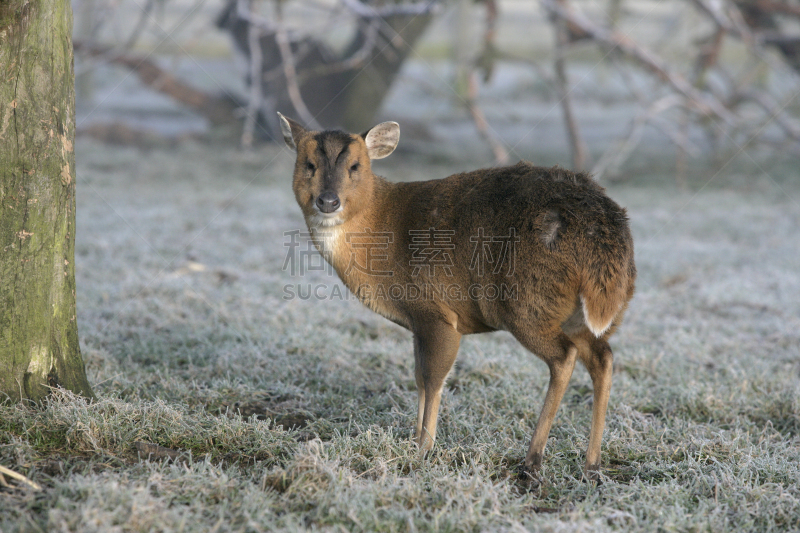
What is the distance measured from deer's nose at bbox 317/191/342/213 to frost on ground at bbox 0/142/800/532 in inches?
45.8

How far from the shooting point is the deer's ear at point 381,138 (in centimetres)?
390

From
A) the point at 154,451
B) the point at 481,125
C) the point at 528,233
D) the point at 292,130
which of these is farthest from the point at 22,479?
the point at 481,125

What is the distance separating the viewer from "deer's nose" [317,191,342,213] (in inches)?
138

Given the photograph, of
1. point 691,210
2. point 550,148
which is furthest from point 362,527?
point 550,148

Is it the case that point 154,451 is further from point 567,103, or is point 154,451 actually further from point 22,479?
point 567,103

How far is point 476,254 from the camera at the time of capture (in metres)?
3.37

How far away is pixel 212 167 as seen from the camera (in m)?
12.0

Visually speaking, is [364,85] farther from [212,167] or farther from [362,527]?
[362,527]

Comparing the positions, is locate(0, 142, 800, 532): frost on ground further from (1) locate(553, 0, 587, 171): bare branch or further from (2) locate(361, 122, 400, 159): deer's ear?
(1) locate(553, 0, 587, 171): bare branch

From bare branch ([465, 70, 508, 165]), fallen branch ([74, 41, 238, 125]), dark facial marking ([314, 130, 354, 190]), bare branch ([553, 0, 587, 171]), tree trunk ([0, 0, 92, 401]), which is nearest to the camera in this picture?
tree trunk ([0, 0, 92, 401])

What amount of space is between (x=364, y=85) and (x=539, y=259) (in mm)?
10072

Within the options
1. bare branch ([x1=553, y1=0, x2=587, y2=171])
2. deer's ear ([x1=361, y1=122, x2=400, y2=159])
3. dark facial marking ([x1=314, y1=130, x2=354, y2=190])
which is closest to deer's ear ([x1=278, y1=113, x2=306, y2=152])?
dark facial marking ([x1=314, y1=130, x2=354, y2=190])

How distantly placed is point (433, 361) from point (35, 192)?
2108 mm

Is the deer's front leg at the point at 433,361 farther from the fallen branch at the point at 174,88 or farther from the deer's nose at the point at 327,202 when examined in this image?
the fallen branch at the point at 174,88
